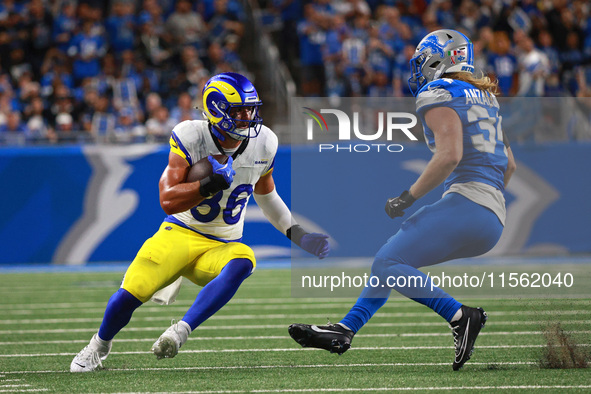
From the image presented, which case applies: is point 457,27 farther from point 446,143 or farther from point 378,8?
point 446,143

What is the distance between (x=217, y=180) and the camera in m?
4.45

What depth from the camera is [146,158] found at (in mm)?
10461

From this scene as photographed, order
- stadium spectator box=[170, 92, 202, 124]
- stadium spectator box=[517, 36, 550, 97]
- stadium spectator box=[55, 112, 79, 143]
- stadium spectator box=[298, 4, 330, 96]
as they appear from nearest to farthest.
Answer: stadium spectator box=[517, 36, 550, 97]
stadium spectator box=[170, 92, 202, 124]
stadium spectator box=[55, 112, 79, 143]
stadium spectator box=[298, 4, 330, 96]

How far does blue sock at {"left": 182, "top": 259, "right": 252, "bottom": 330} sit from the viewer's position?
181 inches

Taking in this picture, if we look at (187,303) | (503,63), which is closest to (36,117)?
(187,303)

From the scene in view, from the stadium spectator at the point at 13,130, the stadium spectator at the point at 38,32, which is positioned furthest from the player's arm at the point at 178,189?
the stadium spectator at the point at 38,32

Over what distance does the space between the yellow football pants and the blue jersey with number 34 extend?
121cm

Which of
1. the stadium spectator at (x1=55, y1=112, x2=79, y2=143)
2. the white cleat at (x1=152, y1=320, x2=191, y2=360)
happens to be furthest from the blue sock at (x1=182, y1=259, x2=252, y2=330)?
the stadium spectator at (x1=55, y1=112, x2=79, y2=143)

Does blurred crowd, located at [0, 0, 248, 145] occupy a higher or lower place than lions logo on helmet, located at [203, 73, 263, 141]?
lower

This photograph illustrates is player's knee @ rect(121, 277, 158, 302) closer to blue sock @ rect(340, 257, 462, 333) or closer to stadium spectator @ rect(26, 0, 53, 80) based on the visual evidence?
blue sock @ rect(340, 257, 462, 333)

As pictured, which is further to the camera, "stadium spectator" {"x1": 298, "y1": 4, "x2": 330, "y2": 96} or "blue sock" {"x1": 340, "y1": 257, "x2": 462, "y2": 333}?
"stadium spectator" {"x1": 298, "y1": 4, "x2": 330, "y2": 96}

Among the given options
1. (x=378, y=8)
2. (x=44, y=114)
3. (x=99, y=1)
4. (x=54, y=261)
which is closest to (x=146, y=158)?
(x=54, y=261)

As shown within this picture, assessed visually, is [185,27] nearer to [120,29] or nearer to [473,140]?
[120,29]

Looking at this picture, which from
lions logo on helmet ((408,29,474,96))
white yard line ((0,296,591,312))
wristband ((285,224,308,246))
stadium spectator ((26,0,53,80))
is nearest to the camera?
lions logo on helmet ((408,29,474,96))
